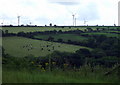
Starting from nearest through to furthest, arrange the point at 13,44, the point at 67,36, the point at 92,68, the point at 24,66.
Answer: the point at 92,68, the point at 24,66, the point at 13,44, the point at 67,36

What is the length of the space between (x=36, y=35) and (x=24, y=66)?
51.7m

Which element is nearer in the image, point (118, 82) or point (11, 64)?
point (118, 82)

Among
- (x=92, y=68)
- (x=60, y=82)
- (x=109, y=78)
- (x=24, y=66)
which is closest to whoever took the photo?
(x=60, y=82)

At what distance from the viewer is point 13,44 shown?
174ft

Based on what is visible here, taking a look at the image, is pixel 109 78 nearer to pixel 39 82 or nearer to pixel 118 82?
pixel 118 82

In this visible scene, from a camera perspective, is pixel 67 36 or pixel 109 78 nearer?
pixel 109 78

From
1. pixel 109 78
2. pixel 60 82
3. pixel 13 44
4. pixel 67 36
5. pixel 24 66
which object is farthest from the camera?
pixel 67 36

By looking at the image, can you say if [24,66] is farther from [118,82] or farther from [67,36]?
[67,36]

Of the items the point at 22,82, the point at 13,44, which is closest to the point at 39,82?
the point at 22,82

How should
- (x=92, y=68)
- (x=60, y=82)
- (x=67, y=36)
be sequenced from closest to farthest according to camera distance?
(x=60, y=82) < (x=92, y=68) < (x=67, y=36)

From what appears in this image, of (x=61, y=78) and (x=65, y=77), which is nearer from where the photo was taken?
(x=61, y=78)

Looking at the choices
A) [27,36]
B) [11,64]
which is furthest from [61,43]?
[11,64]

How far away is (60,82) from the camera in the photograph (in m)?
7.67

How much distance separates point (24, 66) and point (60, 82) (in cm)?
287
